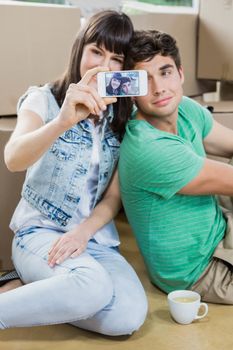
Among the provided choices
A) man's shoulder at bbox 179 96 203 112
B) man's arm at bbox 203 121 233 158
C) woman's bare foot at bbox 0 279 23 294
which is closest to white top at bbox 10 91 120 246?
woman's bare foot at bbox 0 279 23 294

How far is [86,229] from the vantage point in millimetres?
1407

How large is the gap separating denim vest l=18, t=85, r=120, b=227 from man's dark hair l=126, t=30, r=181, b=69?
21cm

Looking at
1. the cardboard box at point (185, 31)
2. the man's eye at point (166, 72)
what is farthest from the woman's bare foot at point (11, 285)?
the cardboard box at point (185, 31)

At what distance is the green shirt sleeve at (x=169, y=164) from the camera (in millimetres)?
1273

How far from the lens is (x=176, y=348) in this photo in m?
1.24

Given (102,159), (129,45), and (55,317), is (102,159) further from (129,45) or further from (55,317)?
(55,317)

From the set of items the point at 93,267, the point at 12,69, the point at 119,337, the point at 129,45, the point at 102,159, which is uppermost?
the point at 129,45

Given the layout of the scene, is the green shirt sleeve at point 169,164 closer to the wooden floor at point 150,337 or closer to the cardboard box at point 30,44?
the wooden floor at point 150,337

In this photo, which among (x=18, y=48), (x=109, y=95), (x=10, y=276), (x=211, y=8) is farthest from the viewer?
(x=211, y=8)

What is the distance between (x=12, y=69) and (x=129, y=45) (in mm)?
497

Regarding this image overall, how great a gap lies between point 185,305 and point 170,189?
0.90 ft

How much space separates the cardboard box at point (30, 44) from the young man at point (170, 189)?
18.2 inches

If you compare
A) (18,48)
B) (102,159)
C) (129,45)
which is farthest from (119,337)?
(18,48)

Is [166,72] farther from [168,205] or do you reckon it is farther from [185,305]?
[185,305]
